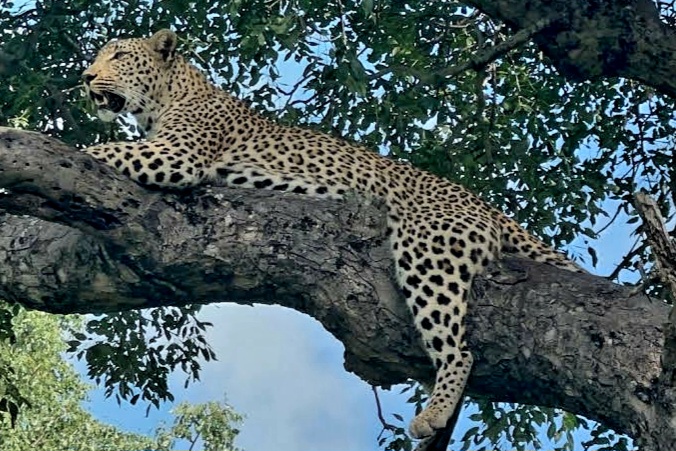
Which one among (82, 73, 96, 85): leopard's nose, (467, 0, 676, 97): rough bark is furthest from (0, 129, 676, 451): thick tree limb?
(467, 0, 676, 97): rough bark

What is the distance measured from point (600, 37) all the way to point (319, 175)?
7.38 ft

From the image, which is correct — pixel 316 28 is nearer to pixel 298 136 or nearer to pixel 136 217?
pixel 298 136

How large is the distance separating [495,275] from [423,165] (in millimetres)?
2307

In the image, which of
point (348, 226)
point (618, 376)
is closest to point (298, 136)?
point (348, 226)

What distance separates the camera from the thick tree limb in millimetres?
5910

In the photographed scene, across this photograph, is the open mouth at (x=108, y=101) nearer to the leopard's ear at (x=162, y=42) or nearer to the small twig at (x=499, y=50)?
the leopard's ear at (x=162, y=42)

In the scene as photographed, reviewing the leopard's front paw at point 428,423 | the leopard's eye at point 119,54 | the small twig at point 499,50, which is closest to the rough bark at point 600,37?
the small twig at point 499,50

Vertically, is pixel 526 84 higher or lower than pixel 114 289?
higher

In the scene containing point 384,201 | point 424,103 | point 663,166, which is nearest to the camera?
point 384,201

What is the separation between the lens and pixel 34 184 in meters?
5.93

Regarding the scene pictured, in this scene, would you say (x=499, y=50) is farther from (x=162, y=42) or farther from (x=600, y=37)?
(x=162, y=42)

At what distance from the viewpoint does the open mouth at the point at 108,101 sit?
7.88 meters

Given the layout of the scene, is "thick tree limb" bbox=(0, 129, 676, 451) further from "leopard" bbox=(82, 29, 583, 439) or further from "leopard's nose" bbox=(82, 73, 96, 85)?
"leopard's nose" bbox=(82, 73, 96, 85)

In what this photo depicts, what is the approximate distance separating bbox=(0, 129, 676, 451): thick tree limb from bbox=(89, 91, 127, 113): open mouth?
1.39m
